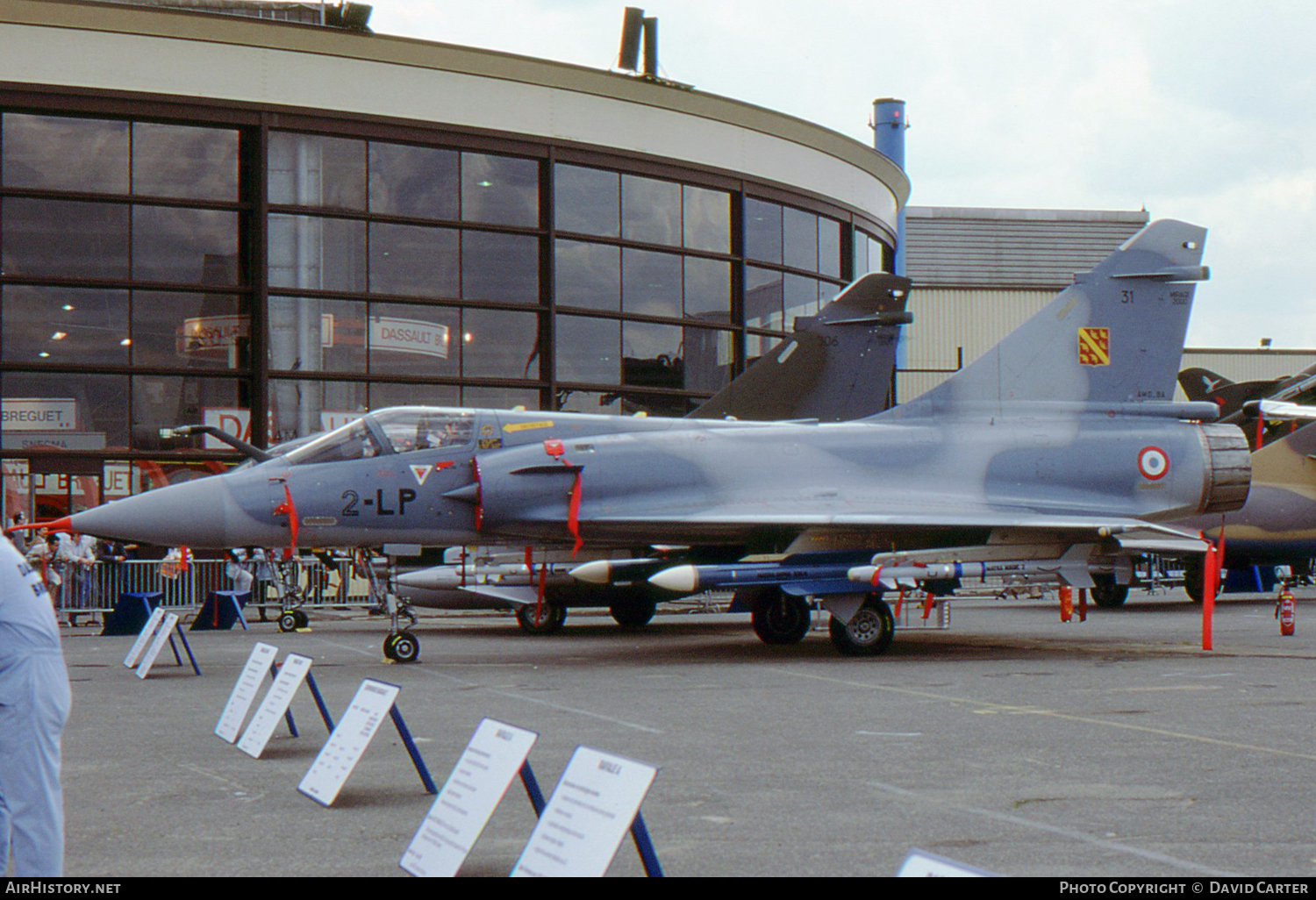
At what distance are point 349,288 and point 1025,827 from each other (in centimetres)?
2020

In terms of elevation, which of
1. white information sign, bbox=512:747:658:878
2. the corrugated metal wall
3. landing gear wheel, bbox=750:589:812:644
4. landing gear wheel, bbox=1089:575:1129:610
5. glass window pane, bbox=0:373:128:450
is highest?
the corrugated metal wall

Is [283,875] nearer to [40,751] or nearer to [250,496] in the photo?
[40,751]

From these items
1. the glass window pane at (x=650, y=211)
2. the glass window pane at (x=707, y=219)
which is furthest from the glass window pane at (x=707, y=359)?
the glass window pane at (x=650, y=211)

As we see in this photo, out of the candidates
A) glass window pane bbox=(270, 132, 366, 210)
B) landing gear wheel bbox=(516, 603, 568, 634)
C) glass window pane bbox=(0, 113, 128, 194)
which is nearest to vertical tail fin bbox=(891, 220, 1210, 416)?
landing gear wheel bbox=(516, 603, 568, 634)

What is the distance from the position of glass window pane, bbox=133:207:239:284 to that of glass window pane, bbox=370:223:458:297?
2654 mm

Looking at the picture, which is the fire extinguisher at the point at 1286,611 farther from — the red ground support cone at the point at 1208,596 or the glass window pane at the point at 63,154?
the glass window pane at the point at 63,154

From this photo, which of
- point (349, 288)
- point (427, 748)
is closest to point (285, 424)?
point (349, 288)

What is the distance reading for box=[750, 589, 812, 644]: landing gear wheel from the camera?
15.0m

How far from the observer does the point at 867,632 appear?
13.2 meters

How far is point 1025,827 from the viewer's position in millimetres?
5145

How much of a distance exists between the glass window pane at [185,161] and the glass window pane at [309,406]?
Answer: 3853mm

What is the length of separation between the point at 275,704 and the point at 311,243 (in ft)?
58.1

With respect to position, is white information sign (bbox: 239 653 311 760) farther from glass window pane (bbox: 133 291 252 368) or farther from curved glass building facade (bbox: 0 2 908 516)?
Result: glass window pane (bbox: 133 291 252 368)

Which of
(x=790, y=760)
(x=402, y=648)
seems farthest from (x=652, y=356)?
(x=790, y=760)
